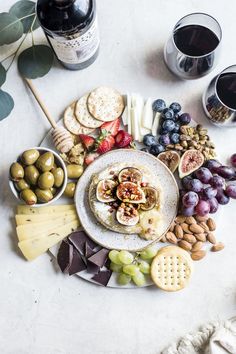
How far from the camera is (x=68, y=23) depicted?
1.27 metres

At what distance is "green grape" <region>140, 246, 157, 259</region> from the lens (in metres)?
1.45

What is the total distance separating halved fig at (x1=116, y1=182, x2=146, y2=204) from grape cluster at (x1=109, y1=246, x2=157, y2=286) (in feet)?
0.53

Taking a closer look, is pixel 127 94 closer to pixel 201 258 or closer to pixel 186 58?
pixel 186 58

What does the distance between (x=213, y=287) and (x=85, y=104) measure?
74 centimetres

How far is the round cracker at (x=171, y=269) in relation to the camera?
1.44m

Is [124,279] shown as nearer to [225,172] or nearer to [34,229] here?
[34,229]

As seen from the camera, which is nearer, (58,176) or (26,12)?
(58,176)

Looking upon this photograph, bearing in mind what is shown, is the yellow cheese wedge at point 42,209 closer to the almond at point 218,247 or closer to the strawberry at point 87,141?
the strawberry at point 87,141

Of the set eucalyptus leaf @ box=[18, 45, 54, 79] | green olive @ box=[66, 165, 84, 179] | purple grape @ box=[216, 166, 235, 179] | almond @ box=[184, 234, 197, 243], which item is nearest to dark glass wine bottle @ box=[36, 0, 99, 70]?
eucalyptus leaf @ box=[18, 45, 54, 79]

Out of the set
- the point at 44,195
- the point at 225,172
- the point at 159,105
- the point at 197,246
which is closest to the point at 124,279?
the point at 197,246

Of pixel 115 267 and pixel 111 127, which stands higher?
pixel 111 127

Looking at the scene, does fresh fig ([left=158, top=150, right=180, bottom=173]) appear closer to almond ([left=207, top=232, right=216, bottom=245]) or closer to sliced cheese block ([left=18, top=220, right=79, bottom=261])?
almond ([left=207, top=232, right=216, bottom=245])

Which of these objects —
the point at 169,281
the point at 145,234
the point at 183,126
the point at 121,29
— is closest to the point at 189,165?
the point at 183,126

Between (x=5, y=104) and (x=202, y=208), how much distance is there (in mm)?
729
